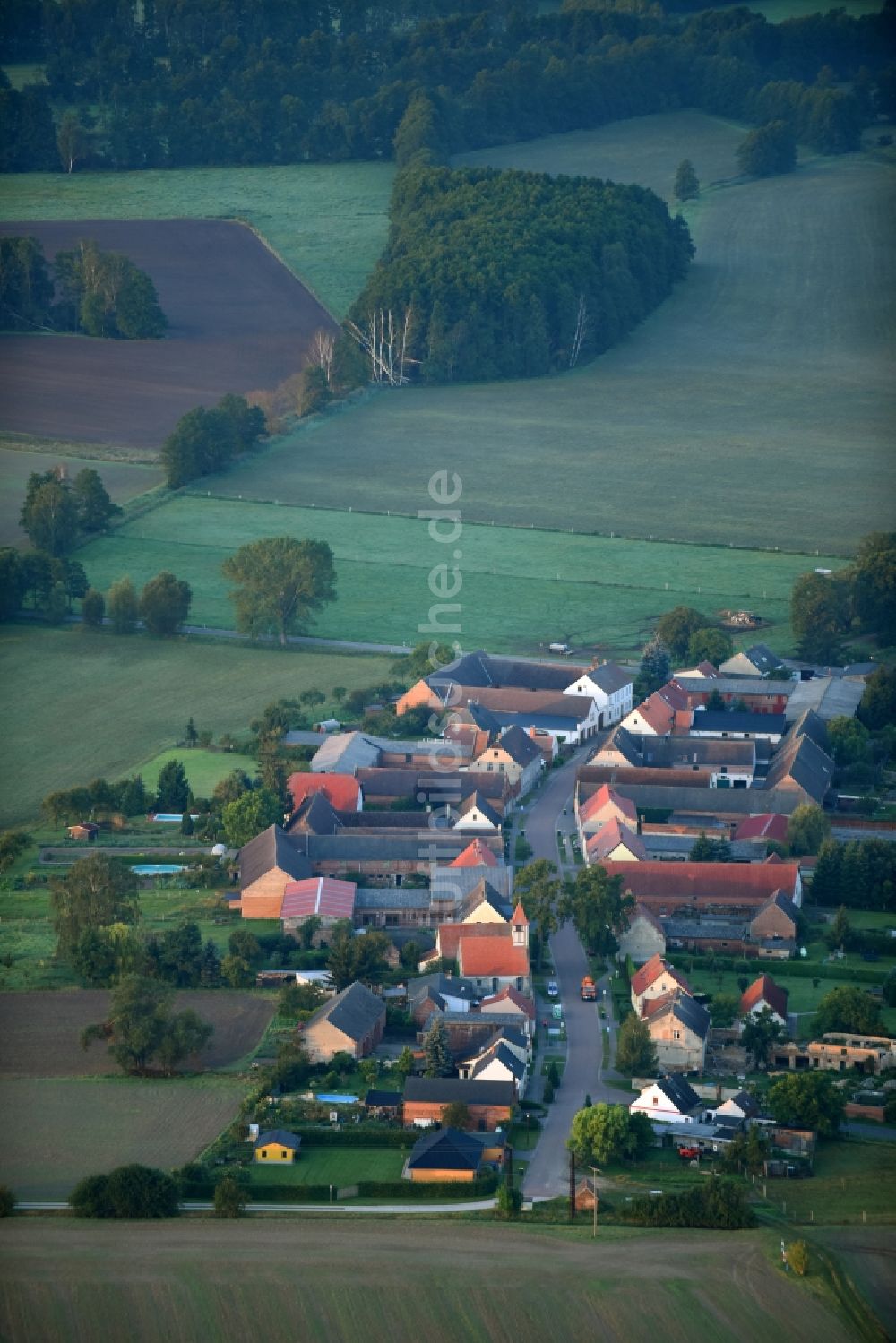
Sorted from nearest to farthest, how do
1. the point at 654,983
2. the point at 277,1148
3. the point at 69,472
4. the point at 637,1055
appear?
the point at 277,1148, the point at 637,1055, the point at 654,983, the point at 69,472

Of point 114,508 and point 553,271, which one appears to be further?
point 553,271

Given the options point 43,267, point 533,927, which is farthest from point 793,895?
point 43,267

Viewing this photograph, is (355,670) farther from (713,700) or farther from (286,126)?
(286,126)

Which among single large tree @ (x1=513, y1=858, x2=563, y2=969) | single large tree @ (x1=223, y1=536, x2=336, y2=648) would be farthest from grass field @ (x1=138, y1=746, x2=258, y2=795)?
single large tree @ (x1=513, y1=858, x2=563, y2=969)

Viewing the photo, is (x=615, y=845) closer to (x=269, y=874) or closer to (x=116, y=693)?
(x=269, y=874)

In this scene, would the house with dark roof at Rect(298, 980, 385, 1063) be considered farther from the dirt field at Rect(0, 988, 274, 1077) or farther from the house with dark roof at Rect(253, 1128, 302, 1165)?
the house with dark roof at Rect(253, 1128, 302, 1165)

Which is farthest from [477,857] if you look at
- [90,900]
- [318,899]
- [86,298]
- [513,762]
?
[86,298]

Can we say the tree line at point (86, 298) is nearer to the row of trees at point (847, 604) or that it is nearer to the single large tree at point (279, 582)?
the single large tree at point (279, 582)
